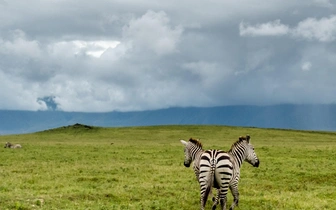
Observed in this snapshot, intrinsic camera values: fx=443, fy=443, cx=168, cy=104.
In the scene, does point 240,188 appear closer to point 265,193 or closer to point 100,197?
point 265,193

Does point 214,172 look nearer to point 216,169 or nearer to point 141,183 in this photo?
point 216,169

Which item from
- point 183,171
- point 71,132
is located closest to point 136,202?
point 183,171

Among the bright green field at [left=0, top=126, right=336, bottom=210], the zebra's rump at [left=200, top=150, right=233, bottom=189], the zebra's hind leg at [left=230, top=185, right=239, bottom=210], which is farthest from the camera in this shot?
the bright green field at [left=0, top=126, right=336, bottom=210]

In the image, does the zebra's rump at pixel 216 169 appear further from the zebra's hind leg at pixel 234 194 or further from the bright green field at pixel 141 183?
the bright green field at pixel 141 183

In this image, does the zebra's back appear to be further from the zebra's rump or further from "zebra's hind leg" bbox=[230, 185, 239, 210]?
"zebra's hind leg" bbox=[230, 185, 239, 210]

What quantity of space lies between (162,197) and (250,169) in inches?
514

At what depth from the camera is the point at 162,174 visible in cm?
2878

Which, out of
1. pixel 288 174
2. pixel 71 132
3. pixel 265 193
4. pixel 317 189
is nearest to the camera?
pixel 265 193

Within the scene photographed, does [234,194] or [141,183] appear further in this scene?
[141,183]

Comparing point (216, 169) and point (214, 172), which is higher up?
point (216, 169)

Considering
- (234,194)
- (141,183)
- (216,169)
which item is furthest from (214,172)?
(141,183)

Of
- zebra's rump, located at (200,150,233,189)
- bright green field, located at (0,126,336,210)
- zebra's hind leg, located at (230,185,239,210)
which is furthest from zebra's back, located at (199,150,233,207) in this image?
bright green field, located at (0,126,336,210)

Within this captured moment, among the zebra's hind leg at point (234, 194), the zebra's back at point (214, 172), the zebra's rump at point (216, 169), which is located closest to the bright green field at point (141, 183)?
the zebra's hind leg at point (234, 194)

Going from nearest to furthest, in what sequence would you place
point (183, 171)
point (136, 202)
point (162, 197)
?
point (136, 202) < point (162, 197) < point (183, 171)
